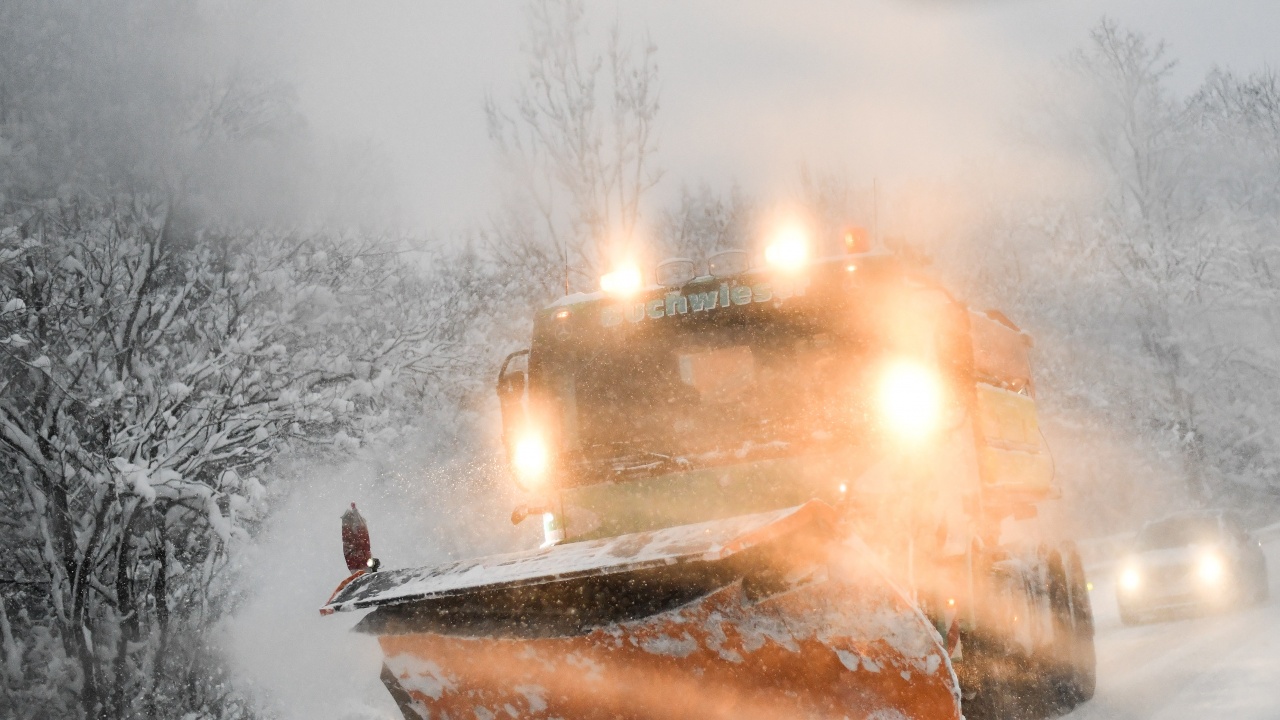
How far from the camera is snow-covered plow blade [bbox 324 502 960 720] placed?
313 centimetres

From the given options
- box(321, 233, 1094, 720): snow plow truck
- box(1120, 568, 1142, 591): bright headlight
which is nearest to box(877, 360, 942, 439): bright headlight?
box(321, 233, 1094, 720): snow plow truck

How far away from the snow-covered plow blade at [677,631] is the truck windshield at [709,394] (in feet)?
4.47

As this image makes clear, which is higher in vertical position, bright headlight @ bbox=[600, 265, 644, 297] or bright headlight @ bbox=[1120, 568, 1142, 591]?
bright headlight @ bbox=[600, 265, 644, 297]

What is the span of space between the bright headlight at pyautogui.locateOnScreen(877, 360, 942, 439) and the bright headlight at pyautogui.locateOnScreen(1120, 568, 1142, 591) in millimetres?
7888

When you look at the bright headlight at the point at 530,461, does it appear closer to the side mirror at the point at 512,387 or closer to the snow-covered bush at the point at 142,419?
the side mirror at the point at 512,387

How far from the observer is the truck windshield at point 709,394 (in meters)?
4.93

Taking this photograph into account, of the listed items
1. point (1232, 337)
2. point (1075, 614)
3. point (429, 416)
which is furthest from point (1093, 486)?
point (1075, 614)

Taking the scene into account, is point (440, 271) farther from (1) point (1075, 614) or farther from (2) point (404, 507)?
(1) point (1075, 614)

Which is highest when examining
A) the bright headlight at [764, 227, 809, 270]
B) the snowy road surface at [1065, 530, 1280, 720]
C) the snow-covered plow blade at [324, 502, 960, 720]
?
the bright headlight at [764, 227, 809, 270]

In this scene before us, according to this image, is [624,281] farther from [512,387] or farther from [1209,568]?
[1209,568]

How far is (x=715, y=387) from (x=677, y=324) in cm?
52

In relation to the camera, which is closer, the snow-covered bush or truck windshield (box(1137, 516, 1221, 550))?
the snow-covered bush

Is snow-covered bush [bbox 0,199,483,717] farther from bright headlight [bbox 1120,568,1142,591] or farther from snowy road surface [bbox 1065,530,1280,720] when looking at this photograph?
bright headlight [bbox 1120,568,1142,591]

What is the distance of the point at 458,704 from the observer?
4039 mm
